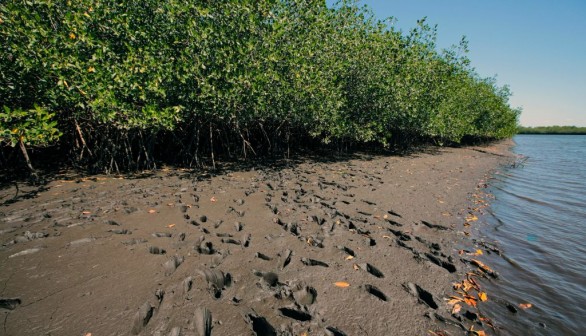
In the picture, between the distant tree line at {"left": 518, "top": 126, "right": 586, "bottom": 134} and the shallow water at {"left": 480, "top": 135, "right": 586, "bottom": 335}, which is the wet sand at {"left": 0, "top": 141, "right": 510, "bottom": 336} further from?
the distant tree line at {"left": 518, "top": 126, "right": 586, "bottom": 134}

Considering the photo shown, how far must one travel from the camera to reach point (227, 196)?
7.90 m

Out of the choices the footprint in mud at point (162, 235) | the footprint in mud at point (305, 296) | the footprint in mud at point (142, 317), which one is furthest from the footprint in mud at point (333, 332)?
the footprint in mud at point (162, 235)

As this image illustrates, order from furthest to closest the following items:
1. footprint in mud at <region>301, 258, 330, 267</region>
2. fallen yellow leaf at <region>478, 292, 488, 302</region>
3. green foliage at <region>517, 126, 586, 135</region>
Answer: green foliage at <region>517, 126, 586, 135</region>
footprint in mud at <region>301, 258, 330, 267</region>
fallen yellow leaf at <region>478, 292, 488, 302</region>

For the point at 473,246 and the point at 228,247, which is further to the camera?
the point at 473,246

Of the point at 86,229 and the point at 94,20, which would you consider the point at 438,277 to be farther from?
the point at 94,20

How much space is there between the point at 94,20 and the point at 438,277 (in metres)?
11.9

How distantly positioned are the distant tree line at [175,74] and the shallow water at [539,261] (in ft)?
27.7

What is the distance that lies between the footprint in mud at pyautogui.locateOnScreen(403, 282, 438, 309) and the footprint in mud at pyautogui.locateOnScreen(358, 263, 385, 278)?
14.9 inches

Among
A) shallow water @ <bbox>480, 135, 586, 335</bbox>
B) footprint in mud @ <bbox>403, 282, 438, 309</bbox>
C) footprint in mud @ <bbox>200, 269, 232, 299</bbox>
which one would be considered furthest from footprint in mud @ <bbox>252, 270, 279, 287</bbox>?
shallow water @ <bbox>480, 135, 586, 335</bbox>

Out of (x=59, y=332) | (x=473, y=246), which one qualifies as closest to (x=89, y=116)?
(x=59, y=332)

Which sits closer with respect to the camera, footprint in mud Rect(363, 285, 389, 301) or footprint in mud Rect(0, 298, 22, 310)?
footprint in mud Rect(0, 298, 22, 310)

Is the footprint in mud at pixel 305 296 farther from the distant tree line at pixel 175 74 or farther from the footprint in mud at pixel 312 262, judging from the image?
the distant tree line at pixel 175 74

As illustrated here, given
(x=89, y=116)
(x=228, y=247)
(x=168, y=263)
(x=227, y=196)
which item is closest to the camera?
(x=168, y=263)

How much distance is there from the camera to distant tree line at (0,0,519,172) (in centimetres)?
765
